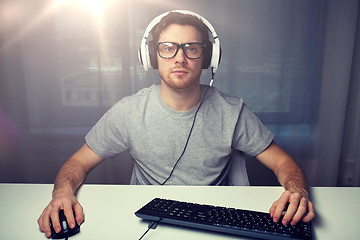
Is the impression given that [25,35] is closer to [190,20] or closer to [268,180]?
[190,20]

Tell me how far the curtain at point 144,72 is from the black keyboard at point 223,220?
3.89 ft

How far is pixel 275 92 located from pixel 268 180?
1.92ft

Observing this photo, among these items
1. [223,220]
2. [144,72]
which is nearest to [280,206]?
[223,220]

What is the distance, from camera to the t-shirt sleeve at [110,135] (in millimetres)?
1142

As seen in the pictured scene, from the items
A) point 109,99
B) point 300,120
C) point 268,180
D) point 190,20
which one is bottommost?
point 268,180

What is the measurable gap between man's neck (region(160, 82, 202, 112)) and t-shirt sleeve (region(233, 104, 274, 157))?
211 mm

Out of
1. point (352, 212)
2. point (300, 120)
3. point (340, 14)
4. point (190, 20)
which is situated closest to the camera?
A: point (352, 212)

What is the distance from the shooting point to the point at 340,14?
173 centimetres

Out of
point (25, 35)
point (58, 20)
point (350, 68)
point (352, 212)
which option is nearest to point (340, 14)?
point (350, 68)

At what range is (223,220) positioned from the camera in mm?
611

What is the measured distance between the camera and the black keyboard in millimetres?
574

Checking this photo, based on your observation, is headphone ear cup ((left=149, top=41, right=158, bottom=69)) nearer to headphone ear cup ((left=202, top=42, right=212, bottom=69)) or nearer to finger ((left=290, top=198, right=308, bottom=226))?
headphone ear cup ((left=202, top=42, right=212, bottom=69))

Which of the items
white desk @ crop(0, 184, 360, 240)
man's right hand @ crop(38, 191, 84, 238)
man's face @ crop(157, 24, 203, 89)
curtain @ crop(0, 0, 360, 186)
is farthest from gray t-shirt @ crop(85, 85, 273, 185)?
curtain @ crop(0, 0, 360, 186)

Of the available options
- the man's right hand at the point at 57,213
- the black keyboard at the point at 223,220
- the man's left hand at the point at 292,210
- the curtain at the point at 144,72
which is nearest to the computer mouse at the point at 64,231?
the man's right hand at the point at 57,213
